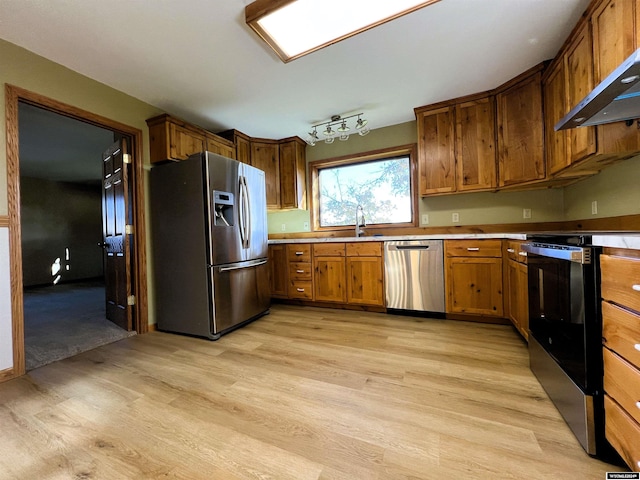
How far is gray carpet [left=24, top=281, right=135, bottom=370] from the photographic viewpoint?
2092mm

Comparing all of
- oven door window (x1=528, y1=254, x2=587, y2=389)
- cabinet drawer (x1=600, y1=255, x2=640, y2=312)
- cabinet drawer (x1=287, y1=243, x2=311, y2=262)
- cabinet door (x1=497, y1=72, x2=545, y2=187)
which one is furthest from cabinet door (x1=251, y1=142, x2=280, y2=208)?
cabinet drawer (x1=600, y1=255, x2=640, y2=312)

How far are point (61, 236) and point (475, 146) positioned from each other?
8.58 metres

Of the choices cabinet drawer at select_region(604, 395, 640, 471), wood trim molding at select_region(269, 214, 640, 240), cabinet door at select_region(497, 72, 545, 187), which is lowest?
cabinet drawer at select_region(604, 395, 640, 471)

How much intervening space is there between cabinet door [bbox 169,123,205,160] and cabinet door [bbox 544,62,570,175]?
333 cm

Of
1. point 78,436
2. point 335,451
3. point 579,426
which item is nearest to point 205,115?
point 78,436

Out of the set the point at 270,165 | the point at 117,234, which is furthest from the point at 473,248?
the point at 117,234

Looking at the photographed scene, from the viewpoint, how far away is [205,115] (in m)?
2.95

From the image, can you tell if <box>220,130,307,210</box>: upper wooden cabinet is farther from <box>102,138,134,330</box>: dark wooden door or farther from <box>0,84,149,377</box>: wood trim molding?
<box>0,84,149,377</box>: wood trim molding

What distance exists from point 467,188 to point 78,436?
346cm

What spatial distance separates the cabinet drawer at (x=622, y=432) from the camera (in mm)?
821

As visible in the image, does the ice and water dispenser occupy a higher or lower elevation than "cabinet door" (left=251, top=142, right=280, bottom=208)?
lower

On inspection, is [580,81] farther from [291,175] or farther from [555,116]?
[291,175]

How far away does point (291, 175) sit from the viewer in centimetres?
368

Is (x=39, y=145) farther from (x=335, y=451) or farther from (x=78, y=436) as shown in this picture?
(x=335, y=451)
